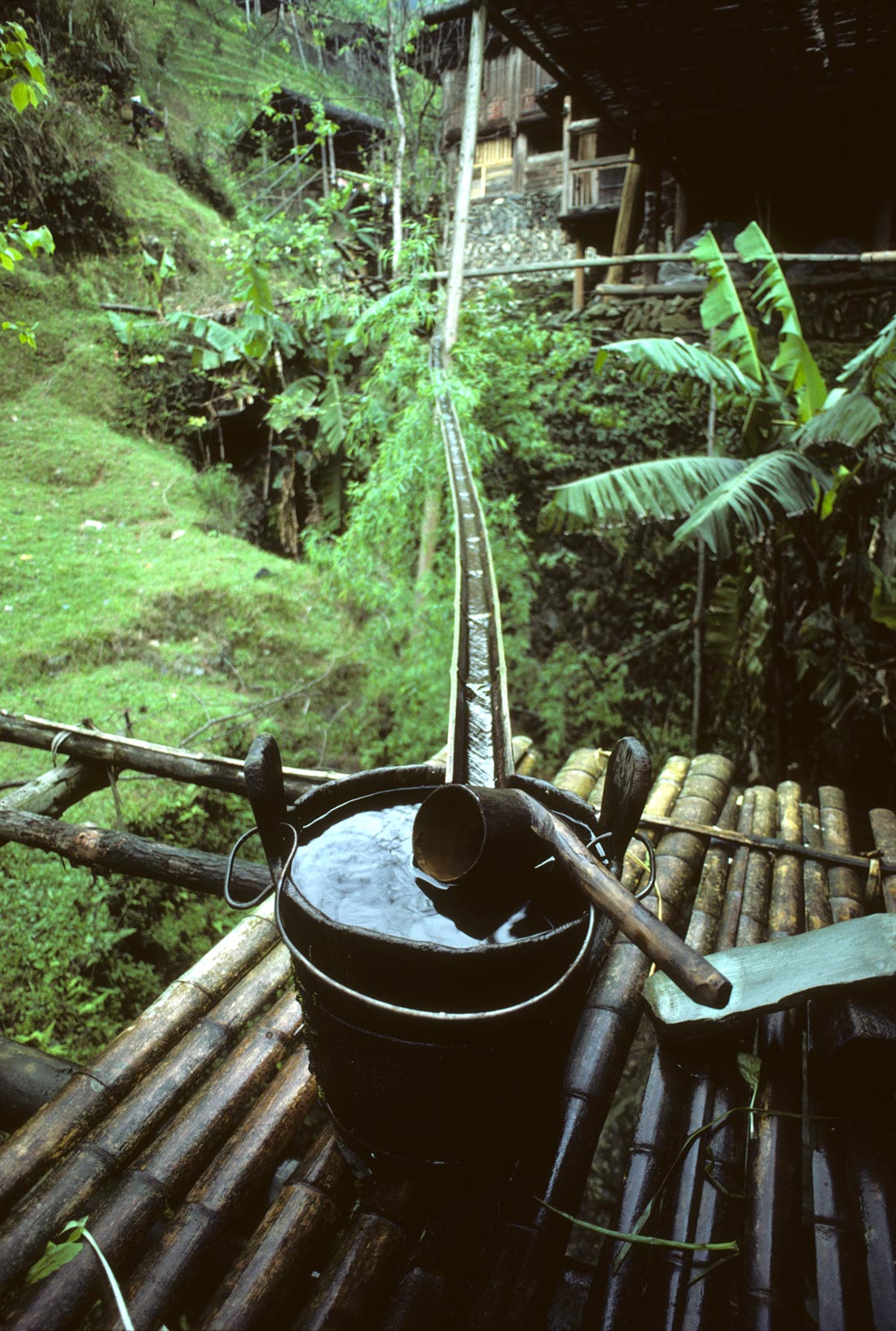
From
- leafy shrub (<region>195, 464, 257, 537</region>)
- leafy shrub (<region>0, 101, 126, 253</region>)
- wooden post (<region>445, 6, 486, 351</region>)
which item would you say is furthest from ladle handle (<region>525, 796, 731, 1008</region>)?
leafy shrub (<region>0, 101, 126, 253</region>)

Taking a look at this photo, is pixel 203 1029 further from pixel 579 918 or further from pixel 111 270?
pixel 111 270

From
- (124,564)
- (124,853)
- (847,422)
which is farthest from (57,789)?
(847,422)

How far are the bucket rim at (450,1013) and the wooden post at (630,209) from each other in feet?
24.1

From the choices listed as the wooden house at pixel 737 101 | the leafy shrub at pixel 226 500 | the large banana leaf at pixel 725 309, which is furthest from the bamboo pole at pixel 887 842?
the leafy shrub at pixel 226 500

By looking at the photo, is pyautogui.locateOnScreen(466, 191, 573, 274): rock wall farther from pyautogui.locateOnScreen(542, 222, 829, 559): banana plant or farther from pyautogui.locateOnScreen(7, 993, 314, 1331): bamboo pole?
pyautogui.locateOnScreen(7, 993, 314, 1331): bamboo pole

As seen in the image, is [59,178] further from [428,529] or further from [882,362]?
[882,362]

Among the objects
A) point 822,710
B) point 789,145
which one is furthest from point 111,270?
point 822,710

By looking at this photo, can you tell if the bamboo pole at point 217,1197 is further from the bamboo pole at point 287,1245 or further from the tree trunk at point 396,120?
the tree trunk at point 396,120

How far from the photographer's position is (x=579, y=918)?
1111 mm

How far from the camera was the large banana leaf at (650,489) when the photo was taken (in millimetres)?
4512

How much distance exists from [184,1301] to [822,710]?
202 inches

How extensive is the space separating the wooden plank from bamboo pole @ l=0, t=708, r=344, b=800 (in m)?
1.39

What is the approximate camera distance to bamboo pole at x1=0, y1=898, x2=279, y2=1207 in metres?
1.41

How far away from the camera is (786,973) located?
63.3 inches
